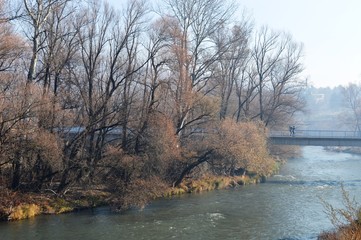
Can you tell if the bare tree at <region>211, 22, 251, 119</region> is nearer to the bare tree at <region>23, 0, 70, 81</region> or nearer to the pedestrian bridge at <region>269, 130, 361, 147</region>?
the pedestrian bridge at <region>269, 130, 361, 147</region>

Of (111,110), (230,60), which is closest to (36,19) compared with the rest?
(111,110)

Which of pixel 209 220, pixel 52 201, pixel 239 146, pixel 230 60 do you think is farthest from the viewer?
pixel 230 60

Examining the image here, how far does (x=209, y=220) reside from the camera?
81.0 ft

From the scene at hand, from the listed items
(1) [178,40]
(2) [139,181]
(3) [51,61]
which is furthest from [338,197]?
(3) [51,61]

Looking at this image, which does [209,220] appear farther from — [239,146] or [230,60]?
[230,60]

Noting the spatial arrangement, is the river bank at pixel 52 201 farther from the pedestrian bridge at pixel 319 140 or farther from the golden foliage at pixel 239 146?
the pedestrian bridge at pixel 319 140

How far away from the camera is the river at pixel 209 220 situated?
70.4 ft

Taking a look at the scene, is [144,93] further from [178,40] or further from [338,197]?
[338,197]

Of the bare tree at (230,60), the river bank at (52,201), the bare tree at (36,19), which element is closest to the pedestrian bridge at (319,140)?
the bare tree at (230,60)

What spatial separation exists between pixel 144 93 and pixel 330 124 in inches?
Result: 4411

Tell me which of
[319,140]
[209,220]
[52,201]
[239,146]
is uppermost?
[319,140]

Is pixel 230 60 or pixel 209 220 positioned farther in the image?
pixel 230 60

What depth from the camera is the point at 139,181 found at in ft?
92.1

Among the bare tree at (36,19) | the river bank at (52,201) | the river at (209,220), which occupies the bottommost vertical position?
the river at (209,220)
